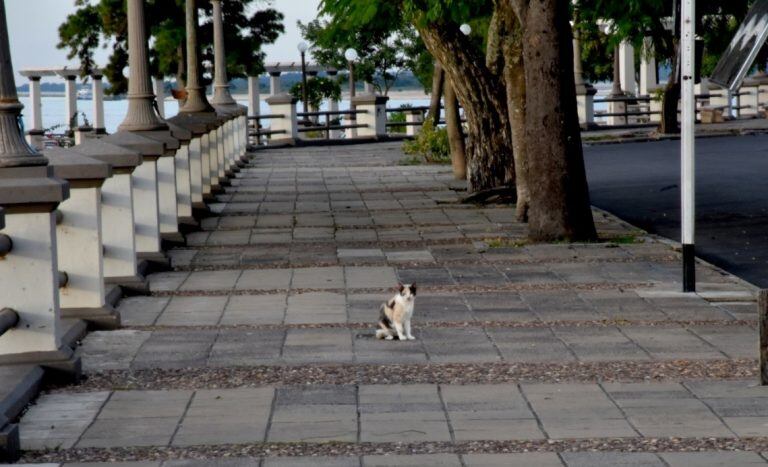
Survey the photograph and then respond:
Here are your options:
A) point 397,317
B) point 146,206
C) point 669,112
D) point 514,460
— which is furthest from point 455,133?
point 514,460

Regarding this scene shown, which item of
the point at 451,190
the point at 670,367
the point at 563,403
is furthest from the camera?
the point at 451,190

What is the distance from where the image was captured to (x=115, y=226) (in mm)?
12430

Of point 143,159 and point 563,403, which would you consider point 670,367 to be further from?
point 143,159

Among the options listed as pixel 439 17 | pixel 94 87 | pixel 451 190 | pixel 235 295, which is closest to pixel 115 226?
pixel 235 295

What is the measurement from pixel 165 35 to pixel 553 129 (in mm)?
30261

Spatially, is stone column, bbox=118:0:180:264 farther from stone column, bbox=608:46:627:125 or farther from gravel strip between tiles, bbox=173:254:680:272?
stone column, bbox=608:46:627:125

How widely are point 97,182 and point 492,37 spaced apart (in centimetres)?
1090

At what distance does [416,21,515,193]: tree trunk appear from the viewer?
Result: 21.2 m

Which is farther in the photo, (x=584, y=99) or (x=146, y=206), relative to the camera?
(x=584, y=99)

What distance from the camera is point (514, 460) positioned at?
705cm

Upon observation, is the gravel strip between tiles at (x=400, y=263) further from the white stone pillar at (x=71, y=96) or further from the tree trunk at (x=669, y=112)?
the white stone pillar at (x=71, y=96)

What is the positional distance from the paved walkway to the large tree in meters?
29.1

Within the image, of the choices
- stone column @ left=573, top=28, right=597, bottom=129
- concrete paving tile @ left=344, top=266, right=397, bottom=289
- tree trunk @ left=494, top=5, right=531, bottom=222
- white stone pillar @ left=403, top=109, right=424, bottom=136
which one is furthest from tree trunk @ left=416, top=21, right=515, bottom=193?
white stone pillar @ left=403, top=109, right=424, bottom=136

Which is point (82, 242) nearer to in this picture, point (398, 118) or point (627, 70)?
point (398, 118)
